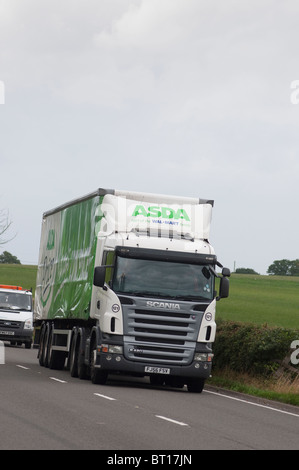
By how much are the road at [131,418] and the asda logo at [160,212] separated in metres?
3.76

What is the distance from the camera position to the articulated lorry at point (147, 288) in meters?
21.0

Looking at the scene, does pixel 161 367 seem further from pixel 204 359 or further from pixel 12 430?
pixel 12 430

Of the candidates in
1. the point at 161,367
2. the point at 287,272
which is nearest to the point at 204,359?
the point at 161,367

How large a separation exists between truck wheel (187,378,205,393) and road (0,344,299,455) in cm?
25

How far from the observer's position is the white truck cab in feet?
131

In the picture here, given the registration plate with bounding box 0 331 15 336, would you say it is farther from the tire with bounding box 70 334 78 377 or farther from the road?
the road

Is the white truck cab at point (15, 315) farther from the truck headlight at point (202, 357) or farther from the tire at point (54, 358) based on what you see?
the truck headlight at point (202, 357)

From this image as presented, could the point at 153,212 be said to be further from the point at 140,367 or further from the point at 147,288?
the point at 140,367

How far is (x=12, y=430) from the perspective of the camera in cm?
1219

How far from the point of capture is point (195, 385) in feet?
71.9

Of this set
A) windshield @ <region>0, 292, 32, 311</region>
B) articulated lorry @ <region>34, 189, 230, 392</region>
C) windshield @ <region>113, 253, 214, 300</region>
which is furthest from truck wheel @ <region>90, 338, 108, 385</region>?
windshield @ <region>0, 292, 32, 311</region>

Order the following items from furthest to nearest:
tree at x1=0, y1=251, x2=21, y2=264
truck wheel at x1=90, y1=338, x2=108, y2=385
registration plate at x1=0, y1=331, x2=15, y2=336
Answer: tree at x1=0, y1=251, x2=21, y2=264 → registration plate at x1=0, y1=331, x2=15, y2=336 → truck wheel at x1=90, y1=338, x2=108, y2=385

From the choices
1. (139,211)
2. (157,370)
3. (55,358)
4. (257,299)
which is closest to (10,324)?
(55,358)
